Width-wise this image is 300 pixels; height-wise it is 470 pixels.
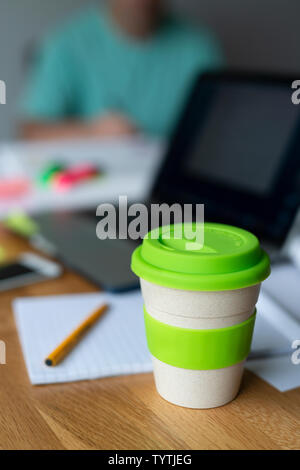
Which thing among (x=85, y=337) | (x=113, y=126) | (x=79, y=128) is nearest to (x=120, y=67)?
(x=79, y=128)

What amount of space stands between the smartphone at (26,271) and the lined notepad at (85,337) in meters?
0.06

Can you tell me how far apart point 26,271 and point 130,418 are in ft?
1.17

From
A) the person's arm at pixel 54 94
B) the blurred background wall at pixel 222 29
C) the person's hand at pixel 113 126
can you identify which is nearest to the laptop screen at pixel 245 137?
the person's hand at pixel 113 126

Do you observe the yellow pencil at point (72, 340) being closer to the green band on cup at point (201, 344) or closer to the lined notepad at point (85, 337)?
the lined notepad at point (85, 337)

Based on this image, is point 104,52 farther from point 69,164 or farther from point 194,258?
point 194,258

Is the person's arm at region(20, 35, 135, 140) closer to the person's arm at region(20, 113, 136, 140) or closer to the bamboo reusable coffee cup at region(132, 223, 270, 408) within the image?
the person's arm at region(20, 113, 136, 140)

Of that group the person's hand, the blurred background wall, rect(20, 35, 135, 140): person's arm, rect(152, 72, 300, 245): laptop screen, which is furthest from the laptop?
the blurred background wall

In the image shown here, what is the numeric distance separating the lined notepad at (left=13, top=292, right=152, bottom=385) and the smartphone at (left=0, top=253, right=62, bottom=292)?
0.06m

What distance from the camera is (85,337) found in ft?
1.95

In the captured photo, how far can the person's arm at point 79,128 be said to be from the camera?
178cm

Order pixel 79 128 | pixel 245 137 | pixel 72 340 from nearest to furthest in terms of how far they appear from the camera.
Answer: pixel 72 340 → pixel 245 137 → pixel 79 128

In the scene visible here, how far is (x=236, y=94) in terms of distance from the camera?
941 mm

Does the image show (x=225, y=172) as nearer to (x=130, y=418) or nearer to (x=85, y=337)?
(x=85, y=337)
